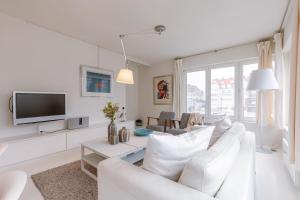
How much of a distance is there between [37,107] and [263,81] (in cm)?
394

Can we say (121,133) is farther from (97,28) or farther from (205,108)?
(205,108)

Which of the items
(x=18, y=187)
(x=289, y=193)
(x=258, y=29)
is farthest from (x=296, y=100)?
Result: (x=18, y=187)

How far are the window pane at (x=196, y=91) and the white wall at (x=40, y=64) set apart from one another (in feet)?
8.45

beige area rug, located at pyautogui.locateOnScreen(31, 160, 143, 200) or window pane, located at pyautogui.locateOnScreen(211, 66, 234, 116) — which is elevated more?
window pane, located at pyautogui.locateOnScreen(211, 66, 234, 116)

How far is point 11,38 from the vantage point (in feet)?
8.54

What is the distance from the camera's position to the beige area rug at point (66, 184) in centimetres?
161

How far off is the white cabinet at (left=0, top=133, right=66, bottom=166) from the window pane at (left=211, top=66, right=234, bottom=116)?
143 inches

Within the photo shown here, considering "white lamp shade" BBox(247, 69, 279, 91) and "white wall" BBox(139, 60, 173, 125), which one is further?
"white wall" BBox(139, 60, 173, 125)

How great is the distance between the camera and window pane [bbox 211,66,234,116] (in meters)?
3.81

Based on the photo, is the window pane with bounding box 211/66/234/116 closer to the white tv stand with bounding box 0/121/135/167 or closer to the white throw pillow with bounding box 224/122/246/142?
the white throw pillow with bounding box 224/122/246/142

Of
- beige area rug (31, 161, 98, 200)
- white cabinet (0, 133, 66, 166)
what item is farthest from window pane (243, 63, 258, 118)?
white cabinet (0, 133, 66, 166)

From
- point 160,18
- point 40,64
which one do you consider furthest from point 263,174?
point 40,64

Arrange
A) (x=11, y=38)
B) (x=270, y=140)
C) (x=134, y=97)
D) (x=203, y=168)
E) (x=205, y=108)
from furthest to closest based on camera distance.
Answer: (x=134, y=97) → (x=205, y=108) → (x=270, y=140) → (x=11, y=38) → (x=203, y=168)

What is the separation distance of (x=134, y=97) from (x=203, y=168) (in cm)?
502
